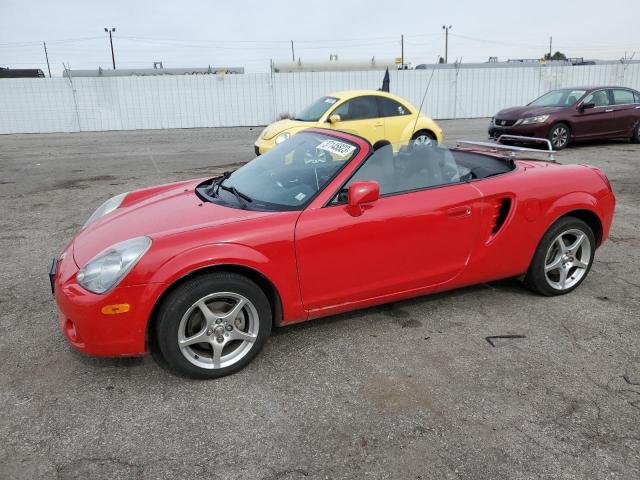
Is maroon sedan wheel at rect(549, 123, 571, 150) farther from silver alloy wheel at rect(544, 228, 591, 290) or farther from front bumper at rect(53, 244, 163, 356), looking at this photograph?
front bumper at rect(53, 244, 163, 356)

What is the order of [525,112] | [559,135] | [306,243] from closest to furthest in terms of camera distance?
[306,243]
[559,135]
[525,112]

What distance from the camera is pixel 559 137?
1219 centimetres

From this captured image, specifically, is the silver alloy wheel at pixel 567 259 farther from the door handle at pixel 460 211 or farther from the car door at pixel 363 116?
the car door at pixel 363 116

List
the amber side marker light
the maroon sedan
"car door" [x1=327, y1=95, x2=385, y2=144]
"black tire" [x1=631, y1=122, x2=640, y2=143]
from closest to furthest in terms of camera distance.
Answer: the amber side marker light
"car door" [x1=327, y1=95, x2=385, y2=144]
the maroon sedan
"black tire" [x1=631, y1=122, x2=640, y2=143]

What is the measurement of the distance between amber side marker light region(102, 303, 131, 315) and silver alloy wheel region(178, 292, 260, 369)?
0.98 feet

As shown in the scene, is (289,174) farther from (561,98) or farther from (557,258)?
(561,98)

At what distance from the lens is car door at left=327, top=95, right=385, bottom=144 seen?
10523mm

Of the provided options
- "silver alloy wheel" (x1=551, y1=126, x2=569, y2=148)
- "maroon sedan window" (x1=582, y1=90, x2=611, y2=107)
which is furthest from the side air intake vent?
"maroon sedan window" (x1=582, y1=90, x2=611, y2=107)

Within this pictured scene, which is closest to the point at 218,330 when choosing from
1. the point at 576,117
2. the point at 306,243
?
the point at 306,243

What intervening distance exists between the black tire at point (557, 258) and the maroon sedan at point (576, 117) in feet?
28.5

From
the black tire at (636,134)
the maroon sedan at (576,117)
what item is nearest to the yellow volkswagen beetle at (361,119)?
the maroon sedan at (576,117)

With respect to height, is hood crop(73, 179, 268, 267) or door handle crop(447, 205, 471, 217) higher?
hood crop(73, 179, 268, 267)

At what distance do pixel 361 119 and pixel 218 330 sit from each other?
840 cm

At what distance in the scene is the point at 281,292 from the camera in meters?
3.06
